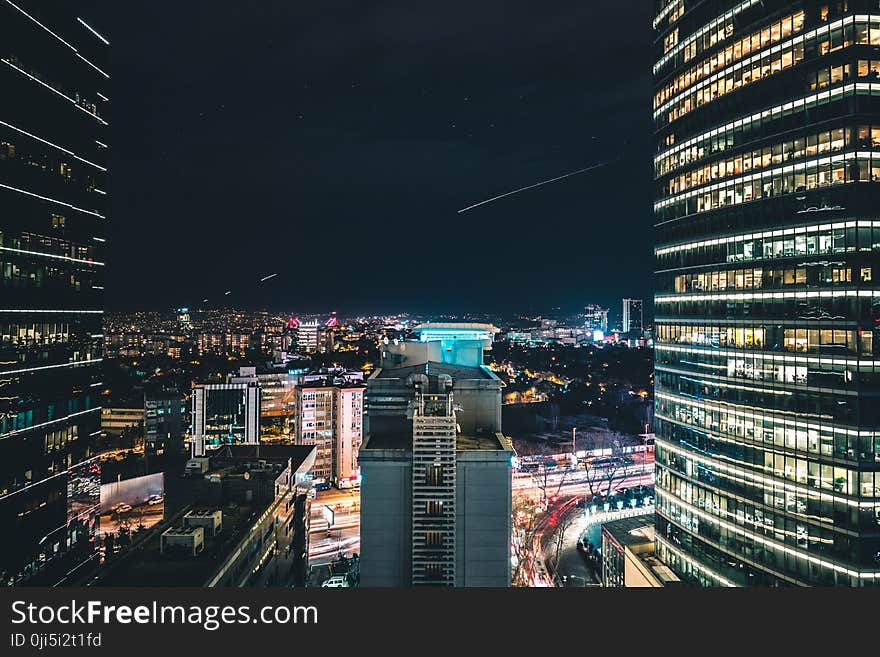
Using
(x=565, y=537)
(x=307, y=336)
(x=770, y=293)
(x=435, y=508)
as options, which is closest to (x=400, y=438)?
(x=435, y=508)

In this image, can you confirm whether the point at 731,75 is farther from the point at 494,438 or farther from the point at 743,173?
the point at 494,438

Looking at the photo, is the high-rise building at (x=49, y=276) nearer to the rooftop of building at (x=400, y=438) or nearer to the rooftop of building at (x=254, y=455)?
the rooftop of building at (x=254, y=455)

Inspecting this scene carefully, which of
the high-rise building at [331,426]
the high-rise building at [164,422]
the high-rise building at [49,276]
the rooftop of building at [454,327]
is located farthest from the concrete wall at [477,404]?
the high-rise building at [164,422]

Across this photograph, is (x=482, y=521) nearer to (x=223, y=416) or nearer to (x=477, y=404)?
(x=477, y=404)

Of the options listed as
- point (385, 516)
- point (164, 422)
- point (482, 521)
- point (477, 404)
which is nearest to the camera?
point (482, 521)

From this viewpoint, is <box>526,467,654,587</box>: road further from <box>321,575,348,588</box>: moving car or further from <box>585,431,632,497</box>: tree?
<box>321,575,348,588</box>: moving car
